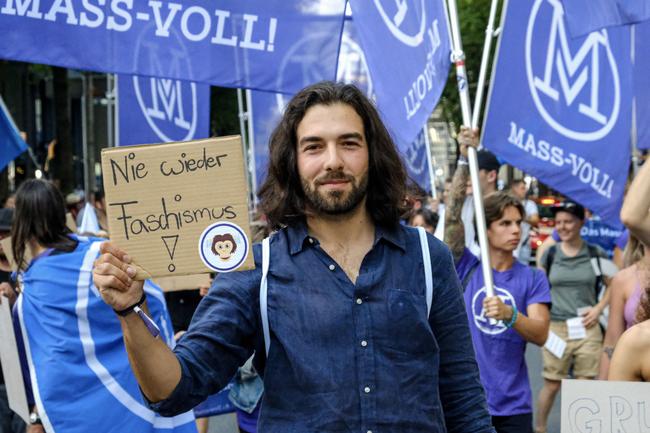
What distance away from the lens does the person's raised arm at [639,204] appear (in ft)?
12.4

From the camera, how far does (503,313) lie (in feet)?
19.4

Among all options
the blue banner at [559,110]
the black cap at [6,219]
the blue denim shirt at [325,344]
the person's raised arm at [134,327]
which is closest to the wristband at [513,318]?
the blue banner at [559,110]

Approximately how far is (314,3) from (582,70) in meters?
1.97

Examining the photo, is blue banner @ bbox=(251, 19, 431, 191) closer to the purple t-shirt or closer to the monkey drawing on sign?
the purple t-shirt

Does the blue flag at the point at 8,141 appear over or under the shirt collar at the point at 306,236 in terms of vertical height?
over

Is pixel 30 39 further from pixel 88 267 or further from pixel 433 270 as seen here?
pixel 433 270

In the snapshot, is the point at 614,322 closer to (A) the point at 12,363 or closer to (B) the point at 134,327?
(A) the point at 12,363

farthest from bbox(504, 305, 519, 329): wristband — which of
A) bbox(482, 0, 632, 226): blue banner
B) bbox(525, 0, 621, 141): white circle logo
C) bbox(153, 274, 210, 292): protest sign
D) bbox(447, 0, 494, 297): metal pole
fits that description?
bbox(153, 274, 210, 292): protest sign

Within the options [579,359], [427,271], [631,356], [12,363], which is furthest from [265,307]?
[579,359]

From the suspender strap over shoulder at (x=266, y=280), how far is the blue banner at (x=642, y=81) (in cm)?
463

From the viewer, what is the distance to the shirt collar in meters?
3.04

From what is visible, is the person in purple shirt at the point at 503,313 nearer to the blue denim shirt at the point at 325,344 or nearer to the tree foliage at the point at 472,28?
the blue denim shirt at the point at 325,344

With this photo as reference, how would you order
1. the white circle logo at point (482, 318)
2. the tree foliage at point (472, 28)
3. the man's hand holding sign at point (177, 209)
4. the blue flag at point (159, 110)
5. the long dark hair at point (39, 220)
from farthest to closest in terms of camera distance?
the tree foliage at point (472, 28) → the blue flag at point (159, 110) → the white circle logo at point (482, 318) → the long dark hair at point (39, 220) → the man's hand holding sign at point (177, 209)

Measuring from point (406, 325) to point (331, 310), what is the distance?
198 millimetres
